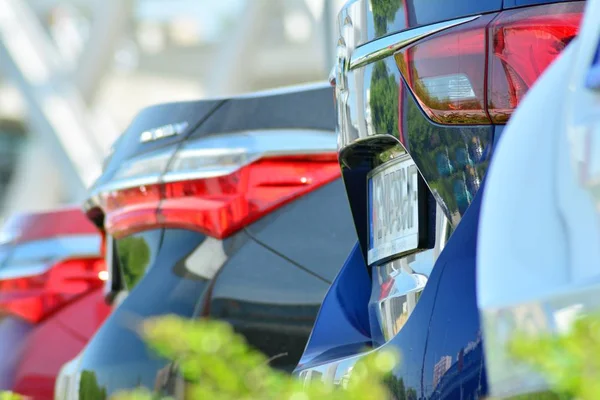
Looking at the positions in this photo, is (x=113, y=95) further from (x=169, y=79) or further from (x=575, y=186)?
(x=575, y=186)

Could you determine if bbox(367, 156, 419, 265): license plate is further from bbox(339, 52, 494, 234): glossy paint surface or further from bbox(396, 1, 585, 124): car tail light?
bbox(396, 1, 585, 124): car tail light

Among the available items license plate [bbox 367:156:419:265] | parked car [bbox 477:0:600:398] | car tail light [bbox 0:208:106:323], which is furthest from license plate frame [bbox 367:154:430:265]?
car tail light [bbox 0:208:106:323]

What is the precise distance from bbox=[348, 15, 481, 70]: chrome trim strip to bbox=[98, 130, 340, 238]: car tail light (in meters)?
1.08

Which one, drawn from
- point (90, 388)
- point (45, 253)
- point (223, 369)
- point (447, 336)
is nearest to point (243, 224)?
point (90, 388)

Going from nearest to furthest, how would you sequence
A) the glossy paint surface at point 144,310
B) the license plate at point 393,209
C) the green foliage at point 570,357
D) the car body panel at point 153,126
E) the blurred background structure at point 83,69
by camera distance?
1. the green foliage at point 570,357
2. the license plate at point 393,209
3. the glossy paint surface at point 144,310
4. the car body panel at point 153,126
5. the blurred background structure at point 83,69

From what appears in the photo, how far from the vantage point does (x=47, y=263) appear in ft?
22.3

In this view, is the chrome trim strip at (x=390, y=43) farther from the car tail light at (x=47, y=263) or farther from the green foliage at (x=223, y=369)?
the car tail light at (x=47, y=263)

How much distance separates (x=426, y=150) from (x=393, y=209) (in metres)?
0.42

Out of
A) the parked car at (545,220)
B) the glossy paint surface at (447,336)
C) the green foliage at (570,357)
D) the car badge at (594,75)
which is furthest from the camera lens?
the glossy paint surface at (447,336)

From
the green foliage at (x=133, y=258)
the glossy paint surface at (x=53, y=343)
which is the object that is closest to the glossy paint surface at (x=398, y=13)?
the green foliage at (x=133, y=258)

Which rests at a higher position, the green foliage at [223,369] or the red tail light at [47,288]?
the green foliage at [223,369]

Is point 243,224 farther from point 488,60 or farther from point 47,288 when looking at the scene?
point 47,288

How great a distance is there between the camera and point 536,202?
204 centimetres

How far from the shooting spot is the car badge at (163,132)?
461cm
